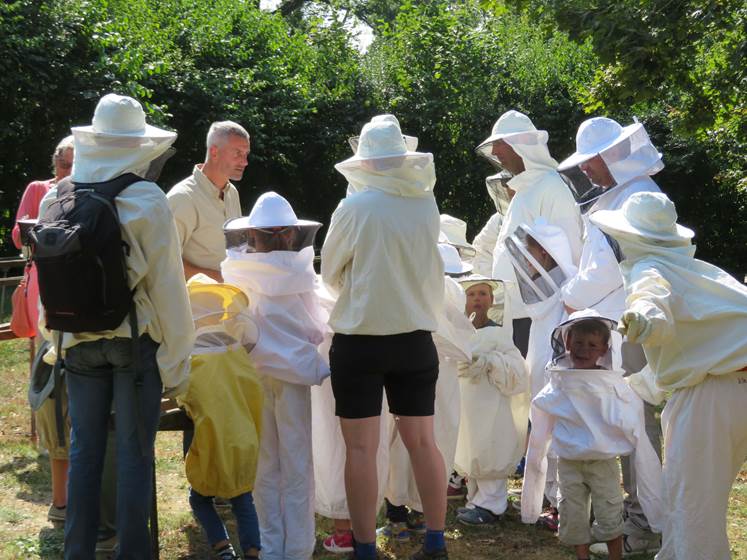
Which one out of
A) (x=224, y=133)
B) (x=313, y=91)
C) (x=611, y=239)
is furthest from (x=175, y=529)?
(x=313, y=91)

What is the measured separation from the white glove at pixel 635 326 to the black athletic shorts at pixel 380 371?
1.35 meters

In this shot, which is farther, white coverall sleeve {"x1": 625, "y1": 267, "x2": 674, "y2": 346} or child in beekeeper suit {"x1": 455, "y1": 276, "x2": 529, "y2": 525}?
child in beekeeper suit {"x1": 455, "y1": 276, "x2": 529, "y2": 525}

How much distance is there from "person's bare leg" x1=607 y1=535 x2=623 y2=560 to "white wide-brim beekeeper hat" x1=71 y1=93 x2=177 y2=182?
2.93m

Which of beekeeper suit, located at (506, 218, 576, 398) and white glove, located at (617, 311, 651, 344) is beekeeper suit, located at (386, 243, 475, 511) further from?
white glove, located at (617, 311, 651, 344)

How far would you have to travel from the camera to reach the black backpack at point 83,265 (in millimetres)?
3953

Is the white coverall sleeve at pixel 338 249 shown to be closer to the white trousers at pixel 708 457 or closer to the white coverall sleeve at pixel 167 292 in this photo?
the white coverall sleeve at pixel 167 292

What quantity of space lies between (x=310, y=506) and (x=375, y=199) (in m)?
1.57

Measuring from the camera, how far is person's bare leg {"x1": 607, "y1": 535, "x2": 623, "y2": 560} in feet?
16.2

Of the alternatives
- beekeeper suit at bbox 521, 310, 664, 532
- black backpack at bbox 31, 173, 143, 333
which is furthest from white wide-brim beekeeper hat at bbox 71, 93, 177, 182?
beekeeper suit at bbox 521, 310, 664, 532

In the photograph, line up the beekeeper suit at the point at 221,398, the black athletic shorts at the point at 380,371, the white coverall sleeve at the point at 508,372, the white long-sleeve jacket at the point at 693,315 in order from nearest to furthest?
the white long-sleeve jacket at the point at 693,315, the beekeeper suit at the point at 221,398, the black athletic shorts at the point at 380,371, the white coverall sleeve at the point at 508,372

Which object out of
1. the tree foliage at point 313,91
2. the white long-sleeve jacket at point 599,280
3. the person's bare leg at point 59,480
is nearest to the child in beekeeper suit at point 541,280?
the white long-sleeve jacket at point 599,280

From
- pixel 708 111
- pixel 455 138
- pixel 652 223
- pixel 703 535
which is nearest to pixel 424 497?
pixel 703 535

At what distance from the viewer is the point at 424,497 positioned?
4992 millimetres

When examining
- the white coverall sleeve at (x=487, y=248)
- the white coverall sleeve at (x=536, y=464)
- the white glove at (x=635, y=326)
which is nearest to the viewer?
the white glove at (x=635, y=326)
